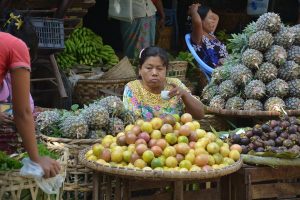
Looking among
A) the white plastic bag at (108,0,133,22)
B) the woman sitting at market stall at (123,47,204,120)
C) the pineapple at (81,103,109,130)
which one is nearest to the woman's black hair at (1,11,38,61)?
the pineapple at (81,103,109,130)

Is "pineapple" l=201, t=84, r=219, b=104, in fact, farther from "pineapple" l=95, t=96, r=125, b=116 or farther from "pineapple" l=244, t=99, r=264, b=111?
"pineapple" l=95, t=96, r=125, b=116

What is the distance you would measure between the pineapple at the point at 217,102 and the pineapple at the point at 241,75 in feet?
0.71

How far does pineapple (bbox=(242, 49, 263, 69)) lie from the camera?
228 inches

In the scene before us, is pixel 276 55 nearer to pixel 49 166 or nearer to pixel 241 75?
pixel 241 75

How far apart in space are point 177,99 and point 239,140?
2.17 ft

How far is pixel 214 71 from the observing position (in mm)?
6234

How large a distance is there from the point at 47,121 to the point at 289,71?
2473 mm

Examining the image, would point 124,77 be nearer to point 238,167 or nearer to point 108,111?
point 108,111

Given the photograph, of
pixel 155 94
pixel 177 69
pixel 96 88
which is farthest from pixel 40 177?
pixel 177 69

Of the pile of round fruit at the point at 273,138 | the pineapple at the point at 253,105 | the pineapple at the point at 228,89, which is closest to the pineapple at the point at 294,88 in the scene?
the pineapple at the point at 253,105

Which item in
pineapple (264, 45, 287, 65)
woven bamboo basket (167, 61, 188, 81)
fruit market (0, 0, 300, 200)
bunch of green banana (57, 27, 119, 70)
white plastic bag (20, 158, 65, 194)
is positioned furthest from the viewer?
bunch of green banana (57, 27, 119, 70)

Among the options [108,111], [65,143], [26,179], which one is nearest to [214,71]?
[108,111]

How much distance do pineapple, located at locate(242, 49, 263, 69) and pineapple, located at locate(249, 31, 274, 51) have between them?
0.19 feet

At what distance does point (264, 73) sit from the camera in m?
5.77
